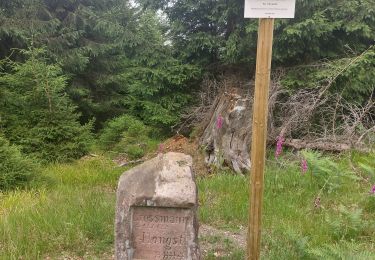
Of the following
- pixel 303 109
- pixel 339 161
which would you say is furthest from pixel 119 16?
pixel 339 161

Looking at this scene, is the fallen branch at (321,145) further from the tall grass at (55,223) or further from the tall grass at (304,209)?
the tall grass at (55,223)

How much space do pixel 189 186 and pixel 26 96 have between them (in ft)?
20.0

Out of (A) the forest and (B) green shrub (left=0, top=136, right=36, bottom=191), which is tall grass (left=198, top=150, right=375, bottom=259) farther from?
(B) green shrub (left=0, top=136, right=36, bottom=191)

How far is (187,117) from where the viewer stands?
9984 millimetres

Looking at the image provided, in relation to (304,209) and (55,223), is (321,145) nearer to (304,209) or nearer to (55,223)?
(304,209)

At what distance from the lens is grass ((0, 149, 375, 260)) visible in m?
4.24

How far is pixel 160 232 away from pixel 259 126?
1251 millimetres

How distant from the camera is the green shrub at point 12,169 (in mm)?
6641

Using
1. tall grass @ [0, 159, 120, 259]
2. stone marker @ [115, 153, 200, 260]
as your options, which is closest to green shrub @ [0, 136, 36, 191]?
tall grass @ [0, 159, 120, 259]

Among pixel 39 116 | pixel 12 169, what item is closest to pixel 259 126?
pixel 12 169

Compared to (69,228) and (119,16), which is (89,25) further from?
(69,228)

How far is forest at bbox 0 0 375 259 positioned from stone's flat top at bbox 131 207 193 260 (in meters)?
0.67

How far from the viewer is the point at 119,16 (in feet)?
38.1

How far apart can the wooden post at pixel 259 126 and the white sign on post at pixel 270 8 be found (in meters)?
0.06
